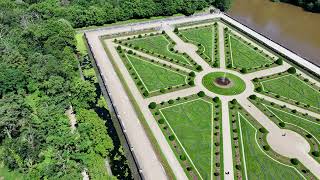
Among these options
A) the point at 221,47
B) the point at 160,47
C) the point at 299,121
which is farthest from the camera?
the point at 221,47

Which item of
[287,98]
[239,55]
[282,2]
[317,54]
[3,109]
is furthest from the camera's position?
[282,2]

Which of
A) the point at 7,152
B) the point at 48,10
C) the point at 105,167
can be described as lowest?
the point at 105,167

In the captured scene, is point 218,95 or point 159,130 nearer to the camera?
point 159,130

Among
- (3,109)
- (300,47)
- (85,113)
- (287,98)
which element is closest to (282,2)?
(300,47)

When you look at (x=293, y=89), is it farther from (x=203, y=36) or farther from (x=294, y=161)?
(x=203, y=36)

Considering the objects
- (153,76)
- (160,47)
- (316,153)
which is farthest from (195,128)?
(160,47)

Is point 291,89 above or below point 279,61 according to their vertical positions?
below

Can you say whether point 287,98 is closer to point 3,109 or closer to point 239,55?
point 239,55
